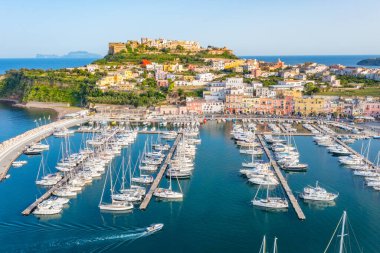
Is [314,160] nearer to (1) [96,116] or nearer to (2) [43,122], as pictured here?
(1) [96,116]

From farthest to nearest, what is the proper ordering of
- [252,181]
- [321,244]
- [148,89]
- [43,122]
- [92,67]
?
1. [92,67]
2. [148,89]
3. [43,122]
4. [252,181]
5. [321,244]

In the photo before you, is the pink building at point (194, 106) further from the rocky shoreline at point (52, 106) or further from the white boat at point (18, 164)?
the white boat at point (18, 164)

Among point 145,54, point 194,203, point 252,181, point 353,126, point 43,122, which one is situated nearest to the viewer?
point 194,203

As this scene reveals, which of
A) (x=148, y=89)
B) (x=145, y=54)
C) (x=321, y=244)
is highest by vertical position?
(x=145, y=54)

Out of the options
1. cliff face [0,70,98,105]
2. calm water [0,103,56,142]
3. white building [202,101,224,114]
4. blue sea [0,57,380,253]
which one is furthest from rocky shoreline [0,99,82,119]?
blue sea [0,57,380,253]

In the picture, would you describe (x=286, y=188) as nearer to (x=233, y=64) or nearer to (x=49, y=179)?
(x=49, y=179)

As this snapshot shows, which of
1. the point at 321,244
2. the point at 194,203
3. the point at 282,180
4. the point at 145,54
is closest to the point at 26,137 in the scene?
the point at 194,203
